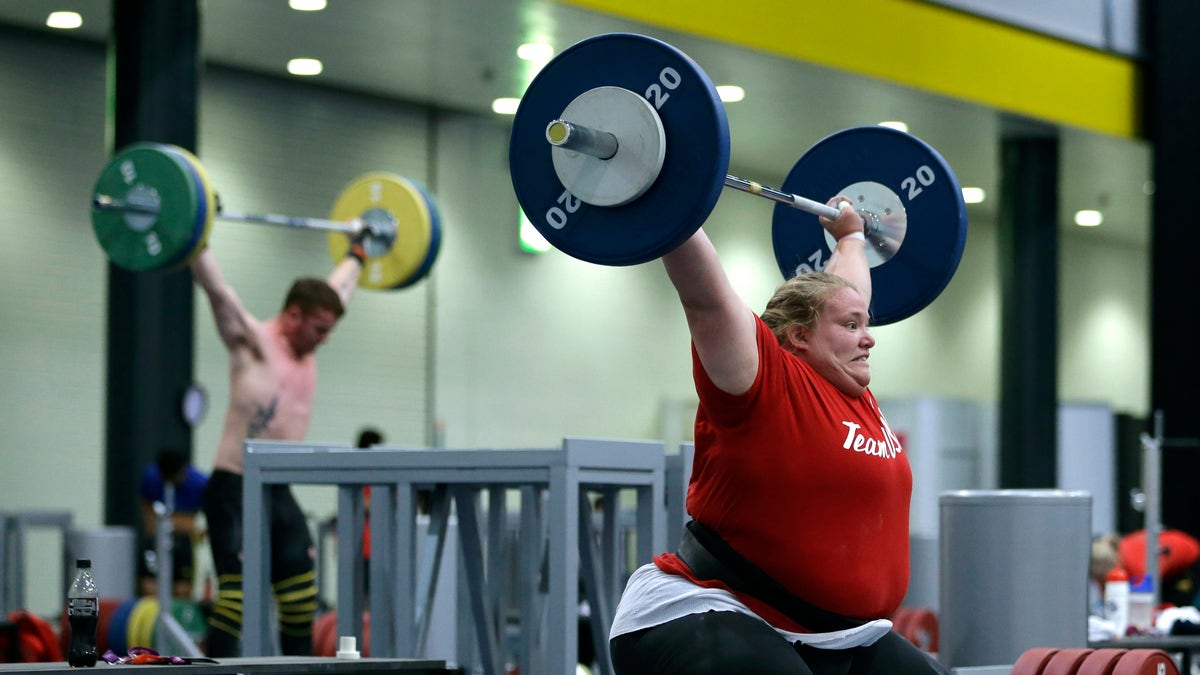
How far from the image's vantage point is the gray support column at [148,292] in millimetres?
7973

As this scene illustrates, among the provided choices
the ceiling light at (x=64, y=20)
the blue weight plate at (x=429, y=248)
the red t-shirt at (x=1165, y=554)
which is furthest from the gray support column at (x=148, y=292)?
the red t-shirt at (x=1165, y=554)

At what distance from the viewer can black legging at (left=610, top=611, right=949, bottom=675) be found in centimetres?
233

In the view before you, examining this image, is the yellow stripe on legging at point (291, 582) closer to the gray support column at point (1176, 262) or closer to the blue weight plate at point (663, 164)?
the blue weight plate at point (663, 164)

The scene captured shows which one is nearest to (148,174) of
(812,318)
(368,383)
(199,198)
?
(199,198)

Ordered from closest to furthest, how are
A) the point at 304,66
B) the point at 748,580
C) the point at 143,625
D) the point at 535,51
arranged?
1. the point at 748,580
2. the point at 143,625
3. the point at 535,51
4. the point at 304,66

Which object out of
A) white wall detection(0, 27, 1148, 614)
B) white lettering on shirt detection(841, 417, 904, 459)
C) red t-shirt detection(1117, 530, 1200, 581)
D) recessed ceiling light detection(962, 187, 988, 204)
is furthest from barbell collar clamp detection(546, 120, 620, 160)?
recessed ceiling light detection(962, 187, 988, 204)

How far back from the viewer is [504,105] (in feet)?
38.0

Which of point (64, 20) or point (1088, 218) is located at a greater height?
point (64, 20)

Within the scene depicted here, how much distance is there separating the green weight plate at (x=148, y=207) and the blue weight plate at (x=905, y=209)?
307 centimetres

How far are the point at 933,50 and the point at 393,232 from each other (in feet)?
16.1

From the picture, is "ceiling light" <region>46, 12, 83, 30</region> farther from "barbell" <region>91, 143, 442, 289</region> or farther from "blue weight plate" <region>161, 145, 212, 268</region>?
"blue weight plate" <region>161, 145, 212, 268</region>

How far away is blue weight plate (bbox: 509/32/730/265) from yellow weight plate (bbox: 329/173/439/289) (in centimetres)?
415

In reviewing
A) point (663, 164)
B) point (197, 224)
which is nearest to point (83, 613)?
point (663, 164)

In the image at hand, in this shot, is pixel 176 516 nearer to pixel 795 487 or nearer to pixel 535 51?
pixel 535 51
